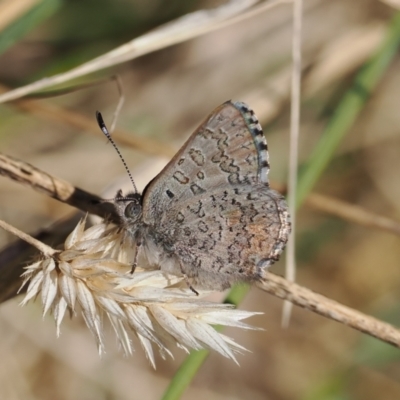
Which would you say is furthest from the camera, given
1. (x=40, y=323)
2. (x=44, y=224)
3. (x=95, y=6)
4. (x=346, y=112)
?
(x=95, y=6)

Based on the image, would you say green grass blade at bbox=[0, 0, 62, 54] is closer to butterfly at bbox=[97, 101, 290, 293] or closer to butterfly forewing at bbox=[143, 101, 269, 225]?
butterfly at bbox=[97, 101, 290, 293]

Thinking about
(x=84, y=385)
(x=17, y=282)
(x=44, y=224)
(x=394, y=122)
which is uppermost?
(x=394, y=122)

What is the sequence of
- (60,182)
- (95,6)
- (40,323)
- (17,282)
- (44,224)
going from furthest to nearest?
1. (95,6)
2. (44,224)
3. (40,323)
4. (60,182)
5. (17,282)

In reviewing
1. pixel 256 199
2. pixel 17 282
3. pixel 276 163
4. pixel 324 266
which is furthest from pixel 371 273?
pixel 17 282

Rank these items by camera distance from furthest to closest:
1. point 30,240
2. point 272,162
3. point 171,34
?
1. point 272,162
2. point 171,34
3. point 30,240

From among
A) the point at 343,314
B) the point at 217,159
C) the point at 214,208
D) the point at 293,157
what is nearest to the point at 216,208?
the point at 214,208

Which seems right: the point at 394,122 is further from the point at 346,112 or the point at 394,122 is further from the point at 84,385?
the point at 84,385

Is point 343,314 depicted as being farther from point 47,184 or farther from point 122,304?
point 47,184

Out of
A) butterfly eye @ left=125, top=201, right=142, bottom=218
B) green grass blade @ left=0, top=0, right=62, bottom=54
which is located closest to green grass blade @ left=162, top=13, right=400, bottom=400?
butterfly eye @ left=125, top=201, right=142, bottom=218
